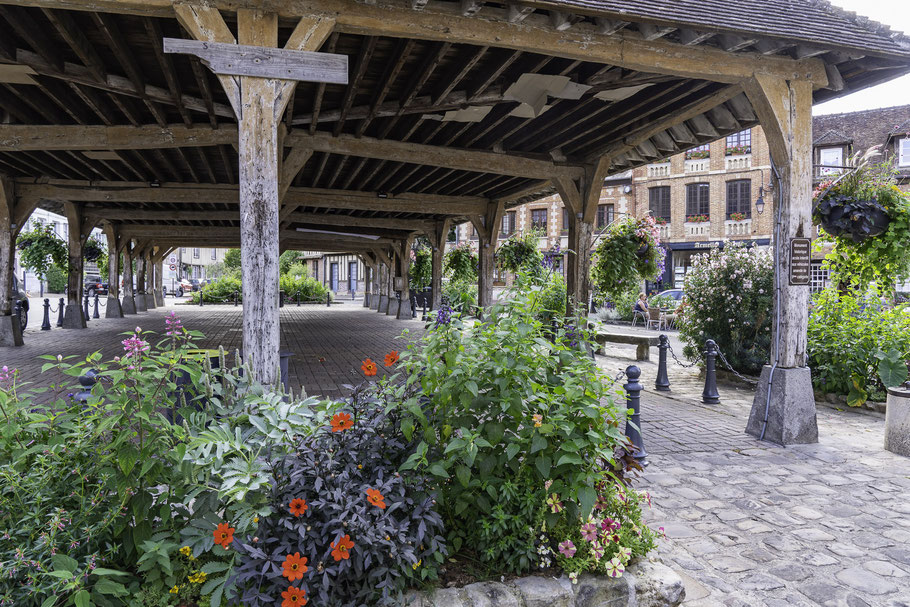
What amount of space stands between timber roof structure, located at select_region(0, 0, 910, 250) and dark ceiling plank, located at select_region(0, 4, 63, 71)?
2 centimetres

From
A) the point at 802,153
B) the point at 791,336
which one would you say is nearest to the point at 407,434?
the point at 791,336

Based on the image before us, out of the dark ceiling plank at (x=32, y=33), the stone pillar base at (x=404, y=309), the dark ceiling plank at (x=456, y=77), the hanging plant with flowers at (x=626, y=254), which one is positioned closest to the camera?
the dark ceiling plank at (x=32, y=33)

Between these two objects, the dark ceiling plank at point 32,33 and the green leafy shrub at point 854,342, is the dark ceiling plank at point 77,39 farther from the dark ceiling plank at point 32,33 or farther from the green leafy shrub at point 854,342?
the green leafy shrub at point 854,342

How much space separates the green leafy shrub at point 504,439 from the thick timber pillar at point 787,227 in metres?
3.87

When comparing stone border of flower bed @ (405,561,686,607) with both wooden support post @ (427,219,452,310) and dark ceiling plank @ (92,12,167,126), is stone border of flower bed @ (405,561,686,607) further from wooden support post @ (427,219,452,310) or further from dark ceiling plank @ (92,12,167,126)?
wooden support post @ (427,219,452,310)

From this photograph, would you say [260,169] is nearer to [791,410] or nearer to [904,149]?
[791,410]

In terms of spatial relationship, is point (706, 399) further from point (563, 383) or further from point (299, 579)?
point (299, 579)

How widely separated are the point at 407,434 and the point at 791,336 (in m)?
4.82

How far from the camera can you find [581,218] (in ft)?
33.3

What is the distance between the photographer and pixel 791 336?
220 inches

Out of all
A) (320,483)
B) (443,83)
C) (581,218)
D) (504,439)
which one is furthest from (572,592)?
(581,218)

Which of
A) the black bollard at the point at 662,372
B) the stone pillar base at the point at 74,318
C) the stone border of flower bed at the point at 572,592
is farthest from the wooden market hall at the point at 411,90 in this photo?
the stone pillar base at the point at 74,318

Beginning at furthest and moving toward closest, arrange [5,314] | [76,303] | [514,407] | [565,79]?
[76,303] < [5,314] < [565,79] < [514,407]

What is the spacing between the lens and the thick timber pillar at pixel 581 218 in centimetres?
1002
